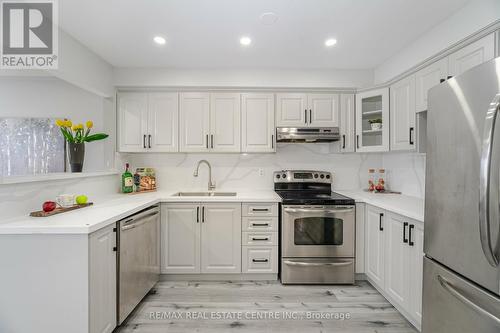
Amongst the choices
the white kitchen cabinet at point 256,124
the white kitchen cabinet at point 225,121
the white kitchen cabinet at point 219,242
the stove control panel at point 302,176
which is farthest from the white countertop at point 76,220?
the stove control panel at point 302,176

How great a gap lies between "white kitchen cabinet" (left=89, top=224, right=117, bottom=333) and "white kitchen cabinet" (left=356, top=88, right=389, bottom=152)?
2.80m

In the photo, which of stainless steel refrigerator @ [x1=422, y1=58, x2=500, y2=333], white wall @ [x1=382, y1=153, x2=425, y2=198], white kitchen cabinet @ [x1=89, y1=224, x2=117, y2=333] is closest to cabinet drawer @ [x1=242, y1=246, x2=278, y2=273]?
white kitchen cabinet @ [x1=89, y1=224, x2=117, y2=333]

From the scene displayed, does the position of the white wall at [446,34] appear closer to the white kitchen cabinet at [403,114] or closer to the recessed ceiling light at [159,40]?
the white kitchen cabinet at [403,114]

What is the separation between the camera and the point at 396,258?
2.08 metres

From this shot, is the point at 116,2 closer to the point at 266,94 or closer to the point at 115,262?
the point at 266,94

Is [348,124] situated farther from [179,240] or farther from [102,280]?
[102,280]

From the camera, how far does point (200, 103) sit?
3.03m

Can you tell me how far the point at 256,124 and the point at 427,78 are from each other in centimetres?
178

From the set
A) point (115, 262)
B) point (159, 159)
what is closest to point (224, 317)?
point (115, 262)

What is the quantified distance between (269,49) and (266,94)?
1.99ft

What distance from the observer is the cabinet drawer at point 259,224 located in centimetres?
268

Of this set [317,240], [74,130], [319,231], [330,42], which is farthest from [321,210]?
[74,130]

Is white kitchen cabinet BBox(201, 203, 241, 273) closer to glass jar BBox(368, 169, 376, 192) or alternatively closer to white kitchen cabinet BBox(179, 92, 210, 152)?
white kitchen cabinet BBox(179, 92, 210, 152)

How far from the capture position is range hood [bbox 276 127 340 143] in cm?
297
